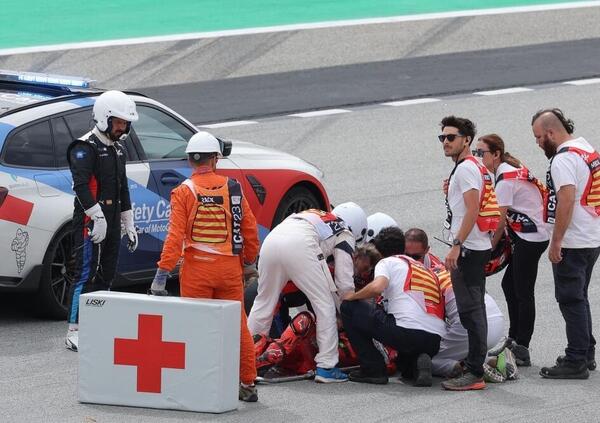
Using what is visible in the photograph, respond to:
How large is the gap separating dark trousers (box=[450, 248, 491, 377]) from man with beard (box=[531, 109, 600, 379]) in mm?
546

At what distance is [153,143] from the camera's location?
39.8 feet

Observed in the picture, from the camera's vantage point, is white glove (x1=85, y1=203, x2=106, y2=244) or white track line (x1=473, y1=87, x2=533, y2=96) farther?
white track line (x1=473, y1=87, x2=533, y2=96)

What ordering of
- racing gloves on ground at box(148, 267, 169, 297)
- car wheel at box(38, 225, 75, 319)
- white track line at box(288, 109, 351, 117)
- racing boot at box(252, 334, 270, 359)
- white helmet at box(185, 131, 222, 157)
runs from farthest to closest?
white track line at box(288, 109, 351, 117), car wheel at box(38, 225, 75, 319), racing boot at box(252, 334, 270, 359), white helmet at box(185, 131, 222, 157), racing gloves on ground at box(148, 267, 169, 297)

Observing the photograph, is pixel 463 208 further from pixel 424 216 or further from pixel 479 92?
pixel 479 92

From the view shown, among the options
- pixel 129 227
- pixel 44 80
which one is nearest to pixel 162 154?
pixel 44 80

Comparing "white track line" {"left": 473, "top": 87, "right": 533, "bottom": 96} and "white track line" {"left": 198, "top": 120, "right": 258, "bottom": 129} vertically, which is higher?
"white track line" {"left": 473, "top": 87, "right": 533, "bottom": 96}

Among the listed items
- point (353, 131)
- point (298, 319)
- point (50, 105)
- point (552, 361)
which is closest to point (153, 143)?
point (50, 105)

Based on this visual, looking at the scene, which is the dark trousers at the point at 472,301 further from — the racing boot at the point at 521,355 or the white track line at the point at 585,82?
the white track line at the point at 585,82

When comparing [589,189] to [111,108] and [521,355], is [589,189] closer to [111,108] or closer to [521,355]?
[521,355]

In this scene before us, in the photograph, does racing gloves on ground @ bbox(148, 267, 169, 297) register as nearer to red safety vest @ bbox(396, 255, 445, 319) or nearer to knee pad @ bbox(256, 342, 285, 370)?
knee pad @ bbox(256, 342, 285, 370)

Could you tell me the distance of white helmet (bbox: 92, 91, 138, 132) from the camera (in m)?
10.5

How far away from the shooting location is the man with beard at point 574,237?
9.95 m

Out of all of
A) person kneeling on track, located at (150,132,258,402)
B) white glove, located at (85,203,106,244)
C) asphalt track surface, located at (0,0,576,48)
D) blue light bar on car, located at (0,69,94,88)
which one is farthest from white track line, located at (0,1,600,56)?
person kneeling on track, located at (150,132,258,402)

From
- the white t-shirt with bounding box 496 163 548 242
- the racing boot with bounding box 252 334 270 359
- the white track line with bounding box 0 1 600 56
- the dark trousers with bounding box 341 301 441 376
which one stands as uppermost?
the white track line with bounding box 0 1 600 56
